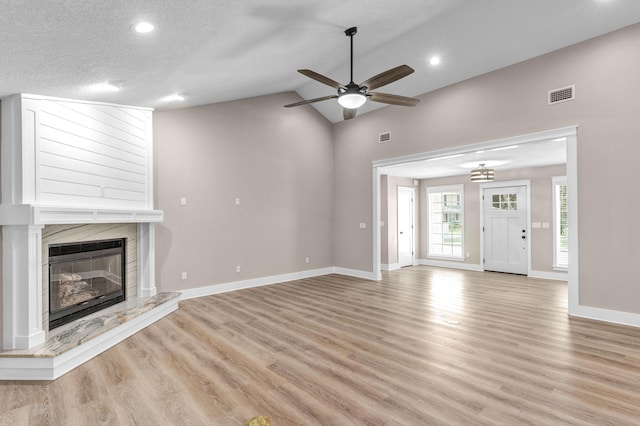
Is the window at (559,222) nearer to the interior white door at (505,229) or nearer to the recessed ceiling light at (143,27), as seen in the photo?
the interior white door at (505,229)

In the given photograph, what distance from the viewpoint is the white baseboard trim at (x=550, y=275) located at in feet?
22.9

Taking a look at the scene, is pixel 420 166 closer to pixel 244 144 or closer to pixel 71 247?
pixel 244 144

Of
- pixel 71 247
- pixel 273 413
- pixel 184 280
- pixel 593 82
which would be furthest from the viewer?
pixel 184 280

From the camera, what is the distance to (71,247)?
378 cm

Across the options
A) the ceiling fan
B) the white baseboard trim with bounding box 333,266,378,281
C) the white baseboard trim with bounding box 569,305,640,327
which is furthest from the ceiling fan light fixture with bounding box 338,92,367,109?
the white baseboard trim with bounding box 333,266,378,281

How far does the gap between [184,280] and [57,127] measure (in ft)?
9.40

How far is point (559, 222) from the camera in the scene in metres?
7.16

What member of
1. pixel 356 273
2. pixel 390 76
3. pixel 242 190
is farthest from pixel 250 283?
pixel 390 76

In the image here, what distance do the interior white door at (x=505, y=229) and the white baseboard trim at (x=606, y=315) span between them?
11.5ft

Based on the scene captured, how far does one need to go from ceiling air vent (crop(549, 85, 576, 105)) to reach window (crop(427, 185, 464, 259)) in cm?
427

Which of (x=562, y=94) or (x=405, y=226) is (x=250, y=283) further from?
(x=562, y=94)

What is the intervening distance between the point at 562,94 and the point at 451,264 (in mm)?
5227

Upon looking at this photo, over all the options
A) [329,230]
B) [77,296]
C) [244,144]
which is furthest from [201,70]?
[329,230]

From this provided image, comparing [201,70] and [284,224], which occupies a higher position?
[201,70]
